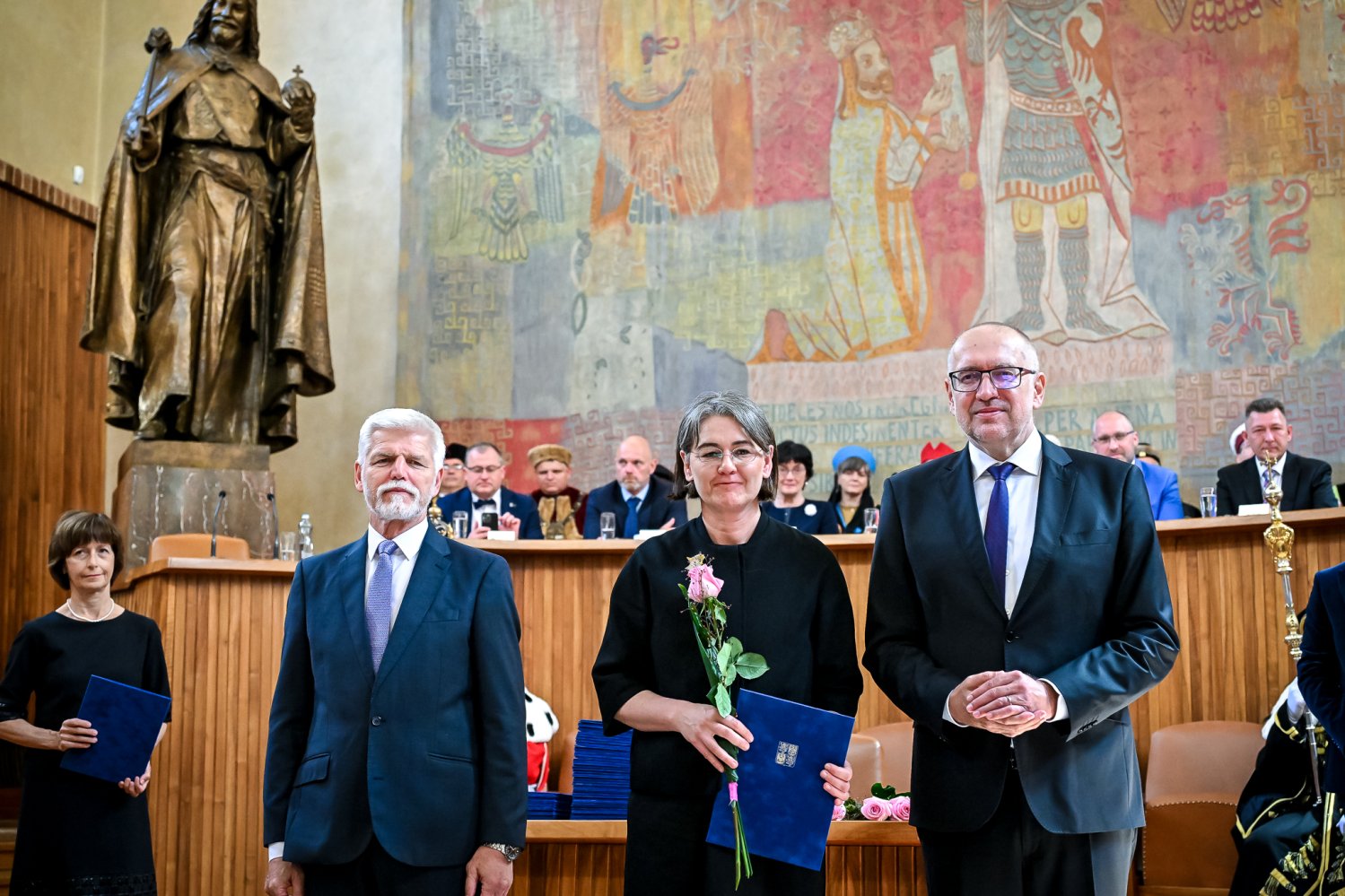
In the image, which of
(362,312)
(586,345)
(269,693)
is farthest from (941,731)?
(362,312)

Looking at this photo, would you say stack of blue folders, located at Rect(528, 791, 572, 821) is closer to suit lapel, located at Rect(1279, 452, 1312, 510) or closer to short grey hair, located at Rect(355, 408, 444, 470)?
short grey hair, located at Rect(355, 408, 444, 470)

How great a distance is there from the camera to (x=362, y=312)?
377 inches

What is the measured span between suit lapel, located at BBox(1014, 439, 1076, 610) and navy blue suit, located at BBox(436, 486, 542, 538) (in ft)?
14.3

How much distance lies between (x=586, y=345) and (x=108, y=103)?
133 inches

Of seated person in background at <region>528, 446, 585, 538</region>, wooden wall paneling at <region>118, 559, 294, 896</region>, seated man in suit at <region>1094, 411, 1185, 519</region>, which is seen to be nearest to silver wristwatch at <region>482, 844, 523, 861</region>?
wooden wall paneling at <region>118, 559, 294, 896</region>

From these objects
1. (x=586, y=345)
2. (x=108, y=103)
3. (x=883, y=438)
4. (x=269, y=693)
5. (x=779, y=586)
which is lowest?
(x=269, y=693)

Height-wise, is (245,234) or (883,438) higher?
(245,234)

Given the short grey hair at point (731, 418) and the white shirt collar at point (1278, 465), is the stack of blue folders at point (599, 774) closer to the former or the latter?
the short grey hair at point (731, 418)

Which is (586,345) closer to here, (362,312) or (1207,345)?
(362,312)

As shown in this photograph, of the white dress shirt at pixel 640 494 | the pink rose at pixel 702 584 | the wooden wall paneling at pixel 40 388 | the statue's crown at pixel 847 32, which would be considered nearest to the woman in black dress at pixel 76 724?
the pink rose at pixel 702 584

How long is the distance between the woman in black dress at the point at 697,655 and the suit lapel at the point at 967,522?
0.91 feet

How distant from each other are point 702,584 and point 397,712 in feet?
2.10

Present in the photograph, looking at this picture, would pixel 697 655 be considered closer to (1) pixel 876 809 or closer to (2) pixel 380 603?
(2) pixel 380 603

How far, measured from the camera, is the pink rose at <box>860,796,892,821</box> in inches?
169
